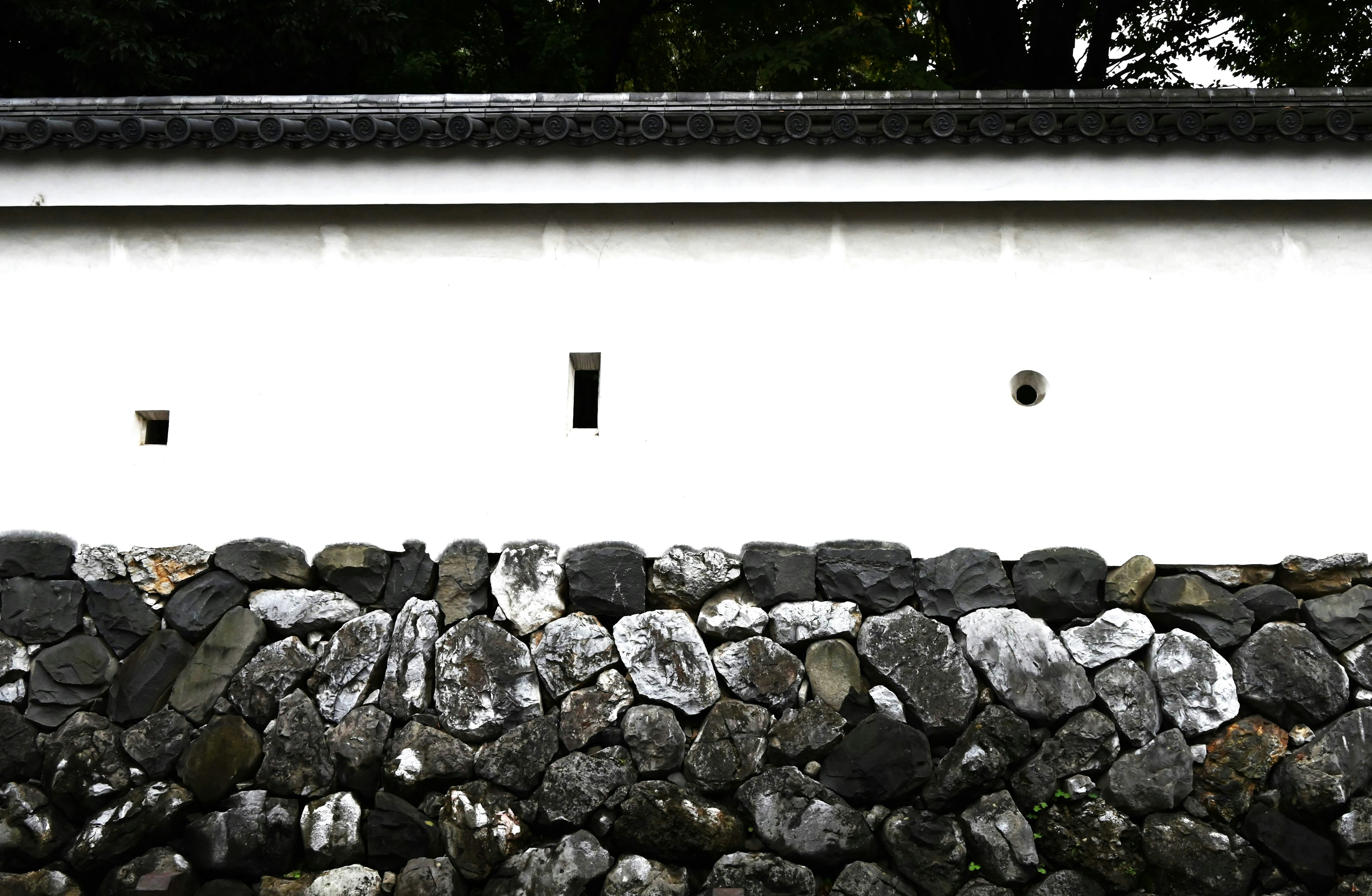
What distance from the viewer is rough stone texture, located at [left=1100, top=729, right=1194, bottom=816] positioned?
557 cm

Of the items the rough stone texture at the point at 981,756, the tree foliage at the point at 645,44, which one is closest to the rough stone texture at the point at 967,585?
the rough stone texture at the point at 981,756

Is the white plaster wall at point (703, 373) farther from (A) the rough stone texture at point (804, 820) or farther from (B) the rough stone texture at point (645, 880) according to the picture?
(B) the rough stone texture at point (645, 880)

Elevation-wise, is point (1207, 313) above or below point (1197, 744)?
above

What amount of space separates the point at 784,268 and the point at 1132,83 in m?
8.45

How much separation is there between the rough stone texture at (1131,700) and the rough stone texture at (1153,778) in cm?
7

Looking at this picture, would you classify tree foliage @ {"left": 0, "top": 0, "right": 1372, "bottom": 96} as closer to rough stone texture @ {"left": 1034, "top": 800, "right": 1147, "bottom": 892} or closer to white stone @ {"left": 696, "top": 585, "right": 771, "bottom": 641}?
white stone @ {"left": 696, "top": 585, "right": 771, "bottom": 641}

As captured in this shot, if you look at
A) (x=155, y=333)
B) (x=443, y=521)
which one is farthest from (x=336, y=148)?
(x=443, y=521)

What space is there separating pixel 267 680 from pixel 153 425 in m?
1.73

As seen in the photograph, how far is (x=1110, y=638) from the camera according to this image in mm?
5730

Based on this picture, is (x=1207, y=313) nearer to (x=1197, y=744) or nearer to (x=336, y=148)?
(x=1197, y=744)

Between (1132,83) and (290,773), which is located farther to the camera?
(1132,83)

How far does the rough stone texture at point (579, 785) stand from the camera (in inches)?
223

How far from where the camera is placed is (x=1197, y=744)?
18.5 feet

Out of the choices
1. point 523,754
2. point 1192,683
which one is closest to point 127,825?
point 523,754
